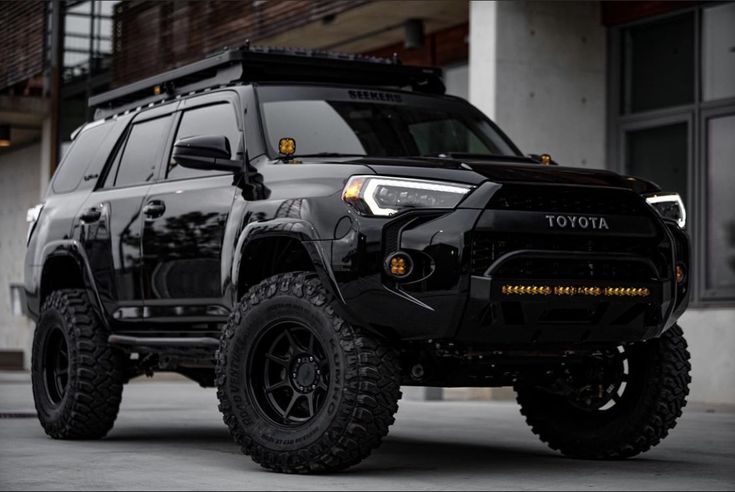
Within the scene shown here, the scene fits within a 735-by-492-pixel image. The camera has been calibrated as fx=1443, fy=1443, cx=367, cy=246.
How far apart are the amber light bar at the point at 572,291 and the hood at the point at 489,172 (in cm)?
50

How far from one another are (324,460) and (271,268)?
1236 mm

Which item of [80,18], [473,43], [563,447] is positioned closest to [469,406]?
[473,43]

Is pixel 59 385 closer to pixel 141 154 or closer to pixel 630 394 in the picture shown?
pixel 141 154

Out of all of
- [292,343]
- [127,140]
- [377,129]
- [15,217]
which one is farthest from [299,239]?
[15,217]

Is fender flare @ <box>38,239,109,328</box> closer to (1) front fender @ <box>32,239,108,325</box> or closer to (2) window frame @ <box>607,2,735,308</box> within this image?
(1) front fender @ <box>32,239,108,325</box>

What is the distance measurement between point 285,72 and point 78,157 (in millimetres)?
2209

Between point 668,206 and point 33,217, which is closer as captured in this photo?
point 668,206

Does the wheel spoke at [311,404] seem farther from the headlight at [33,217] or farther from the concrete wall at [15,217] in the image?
the concrete wall at [15,217]

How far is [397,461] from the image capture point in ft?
25.3

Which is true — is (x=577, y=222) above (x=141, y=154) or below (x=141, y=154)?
below

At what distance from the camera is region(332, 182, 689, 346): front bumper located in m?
6.41

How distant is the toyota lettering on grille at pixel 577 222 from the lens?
21.7ft

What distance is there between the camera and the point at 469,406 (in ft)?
45.4

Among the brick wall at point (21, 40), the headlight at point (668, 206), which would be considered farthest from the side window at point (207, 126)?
the brick wall at point (21, 40)
